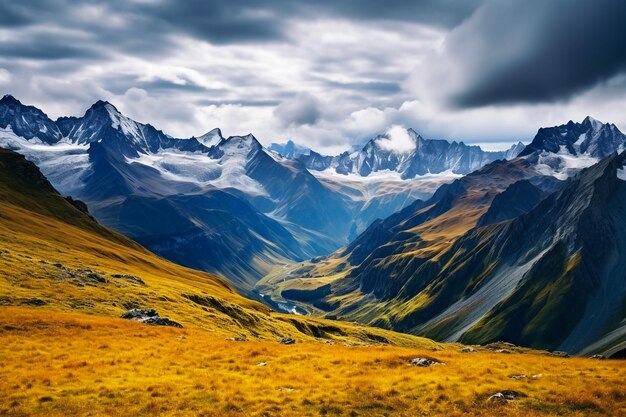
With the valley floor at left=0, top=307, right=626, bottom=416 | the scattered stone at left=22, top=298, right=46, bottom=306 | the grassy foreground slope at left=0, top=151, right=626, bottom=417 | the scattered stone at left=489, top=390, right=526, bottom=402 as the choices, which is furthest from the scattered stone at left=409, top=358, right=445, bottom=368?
the scattered stone at left=22, top=298, right=46, bottom=306

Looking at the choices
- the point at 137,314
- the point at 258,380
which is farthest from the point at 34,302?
the point at 258,380

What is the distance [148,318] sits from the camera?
6612 centimetres

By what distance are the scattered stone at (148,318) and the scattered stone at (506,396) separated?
44.9 meters

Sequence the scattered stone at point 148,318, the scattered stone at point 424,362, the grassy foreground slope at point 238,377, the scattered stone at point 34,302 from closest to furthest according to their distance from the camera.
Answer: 1. the grassy foreground slope at point 238,377
2. the scattered stone at point 424,362
3. the scattered stone at point 34,302
4. the scattered stone at point 148,318

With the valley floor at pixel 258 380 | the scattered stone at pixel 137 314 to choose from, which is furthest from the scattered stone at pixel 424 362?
the scattered stone at pixel 137 314

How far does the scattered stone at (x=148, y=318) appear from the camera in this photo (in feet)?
215

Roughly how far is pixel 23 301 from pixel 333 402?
47392mm

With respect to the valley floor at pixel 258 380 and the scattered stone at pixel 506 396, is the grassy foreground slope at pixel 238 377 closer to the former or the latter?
the valley floor at pixel 258 380

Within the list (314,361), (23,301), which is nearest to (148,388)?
(314,361)

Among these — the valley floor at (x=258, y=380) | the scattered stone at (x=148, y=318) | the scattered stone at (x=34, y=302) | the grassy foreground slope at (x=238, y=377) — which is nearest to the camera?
the valley floor at (x=258, y=380)

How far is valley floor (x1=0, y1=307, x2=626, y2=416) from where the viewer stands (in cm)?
3094

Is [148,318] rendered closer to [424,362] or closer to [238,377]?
[238,377]

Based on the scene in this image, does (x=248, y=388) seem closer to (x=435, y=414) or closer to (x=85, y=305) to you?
(x=435, y=414)

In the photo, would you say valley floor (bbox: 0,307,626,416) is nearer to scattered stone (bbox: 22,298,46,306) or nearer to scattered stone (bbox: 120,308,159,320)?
scattered stone (bbox: 22,298,46,306)
